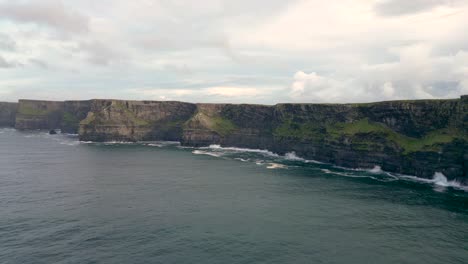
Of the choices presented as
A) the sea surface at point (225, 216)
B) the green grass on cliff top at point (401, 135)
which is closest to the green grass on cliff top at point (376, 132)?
the green grass on cliff top at point (401, 135)

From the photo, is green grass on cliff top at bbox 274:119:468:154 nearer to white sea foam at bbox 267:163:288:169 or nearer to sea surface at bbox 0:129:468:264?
sea surface at bbox 0:129:468:264

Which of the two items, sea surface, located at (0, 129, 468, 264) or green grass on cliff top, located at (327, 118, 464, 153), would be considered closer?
sea surface, located at (0, 129, 468, 264)

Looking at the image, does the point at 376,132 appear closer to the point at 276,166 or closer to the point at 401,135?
the point at 401,135

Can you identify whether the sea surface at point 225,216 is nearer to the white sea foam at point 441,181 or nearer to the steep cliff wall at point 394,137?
the white sea foam at point 441,181

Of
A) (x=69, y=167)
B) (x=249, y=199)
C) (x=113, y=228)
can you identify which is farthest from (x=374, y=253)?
(x=69, y=167)

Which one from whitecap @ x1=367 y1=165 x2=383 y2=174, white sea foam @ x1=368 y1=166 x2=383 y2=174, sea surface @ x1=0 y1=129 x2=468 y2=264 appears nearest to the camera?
sea surface @ x1=0 y1=129 x2=468 y2=264

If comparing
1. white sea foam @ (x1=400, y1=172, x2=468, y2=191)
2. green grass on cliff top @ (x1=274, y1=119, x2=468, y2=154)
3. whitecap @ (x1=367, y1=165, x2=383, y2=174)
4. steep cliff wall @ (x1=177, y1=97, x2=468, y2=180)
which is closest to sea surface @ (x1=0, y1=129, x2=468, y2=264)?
white sea foam @ (x1=400, y1=172, x2=468, y2=191)

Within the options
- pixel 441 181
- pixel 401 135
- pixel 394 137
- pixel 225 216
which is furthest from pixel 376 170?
pixel 225 216

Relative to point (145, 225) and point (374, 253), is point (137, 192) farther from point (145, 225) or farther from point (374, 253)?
point (374, 253)

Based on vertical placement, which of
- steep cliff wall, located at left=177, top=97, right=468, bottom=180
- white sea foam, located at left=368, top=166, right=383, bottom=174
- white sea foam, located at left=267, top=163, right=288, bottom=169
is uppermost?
steep cliff wall, located at left=177, top=97, right=468, bottom=180
